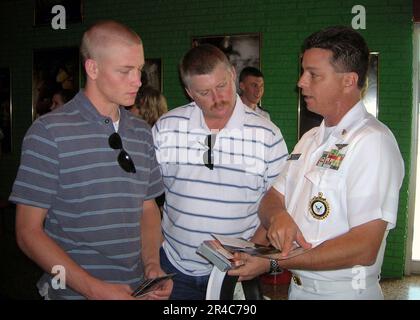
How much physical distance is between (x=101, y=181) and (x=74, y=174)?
Answer: 10 cm

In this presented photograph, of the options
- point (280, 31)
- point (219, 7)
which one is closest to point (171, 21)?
point (219, 7)

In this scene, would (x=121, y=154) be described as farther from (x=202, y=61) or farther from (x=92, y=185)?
(x=202, y=61)

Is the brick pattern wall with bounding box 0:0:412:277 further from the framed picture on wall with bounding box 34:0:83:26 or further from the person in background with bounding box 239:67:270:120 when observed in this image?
the person in background with bounding box 239:67:270:120

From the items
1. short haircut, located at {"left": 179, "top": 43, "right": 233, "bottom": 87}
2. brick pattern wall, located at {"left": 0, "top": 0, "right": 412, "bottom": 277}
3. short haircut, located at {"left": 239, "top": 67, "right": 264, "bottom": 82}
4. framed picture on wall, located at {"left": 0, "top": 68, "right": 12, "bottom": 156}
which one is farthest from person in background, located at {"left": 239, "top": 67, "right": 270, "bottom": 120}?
framed picture on wall, located at {"left": 0, "top": 68, "right": 12, "bottom": 156}

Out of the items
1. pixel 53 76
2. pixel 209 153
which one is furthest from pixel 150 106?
pixel 53 76

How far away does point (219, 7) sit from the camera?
17.3 ft

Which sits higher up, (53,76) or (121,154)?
(53,76)

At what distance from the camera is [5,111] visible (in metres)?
6.84

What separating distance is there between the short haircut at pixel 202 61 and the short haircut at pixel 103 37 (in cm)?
54

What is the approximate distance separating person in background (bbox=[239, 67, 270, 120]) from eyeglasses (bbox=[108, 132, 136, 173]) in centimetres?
325

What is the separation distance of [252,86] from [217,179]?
288 cm

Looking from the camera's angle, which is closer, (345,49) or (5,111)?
(345,49)
